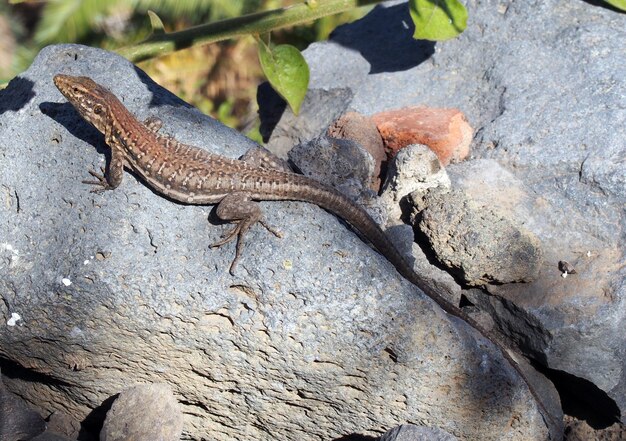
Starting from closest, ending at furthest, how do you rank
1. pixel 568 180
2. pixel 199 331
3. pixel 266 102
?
1. pixel 199 331
2. pixel 568 180
3. pixel 266 102

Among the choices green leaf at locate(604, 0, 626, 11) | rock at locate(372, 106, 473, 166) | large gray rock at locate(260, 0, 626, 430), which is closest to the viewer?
large gray rock at locate(260, 0, 626, 430)

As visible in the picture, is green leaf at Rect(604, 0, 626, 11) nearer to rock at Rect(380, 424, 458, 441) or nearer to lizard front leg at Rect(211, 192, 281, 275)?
lizard front leg at Rect(211, 192, 281, 275)

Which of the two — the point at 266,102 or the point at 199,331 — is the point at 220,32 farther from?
the point at 199,331

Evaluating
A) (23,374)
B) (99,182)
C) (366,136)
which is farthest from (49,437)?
(366,136)

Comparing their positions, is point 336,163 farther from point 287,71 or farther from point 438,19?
point 438,19

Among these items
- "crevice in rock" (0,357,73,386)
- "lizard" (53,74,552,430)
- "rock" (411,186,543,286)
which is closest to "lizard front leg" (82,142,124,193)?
"lizard" (53,74,552,430)

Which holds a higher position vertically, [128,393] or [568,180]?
[568,180]

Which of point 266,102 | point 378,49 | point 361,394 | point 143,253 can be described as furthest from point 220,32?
point 361,394

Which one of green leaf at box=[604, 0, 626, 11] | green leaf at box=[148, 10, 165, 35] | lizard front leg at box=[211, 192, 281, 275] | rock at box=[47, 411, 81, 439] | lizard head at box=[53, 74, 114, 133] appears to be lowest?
rock at box=[47, 411, 81, 439]
